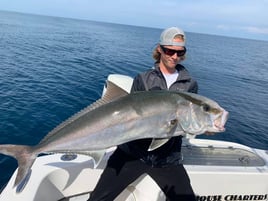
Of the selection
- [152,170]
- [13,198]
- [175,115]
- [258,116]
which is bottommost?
[258,116]

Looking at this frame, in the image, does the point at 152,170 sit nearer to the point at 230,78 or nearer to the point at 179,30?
the point at 179,30

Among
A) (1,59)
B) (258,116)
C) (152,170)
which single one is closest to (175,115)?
(152,170)

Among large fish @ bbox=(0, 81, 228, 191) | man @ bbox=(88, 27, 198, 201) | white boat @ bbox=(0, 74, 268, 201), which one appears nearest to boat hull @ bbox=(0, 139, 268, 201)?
white boat @ bbox=(0, 74, 268, 201)

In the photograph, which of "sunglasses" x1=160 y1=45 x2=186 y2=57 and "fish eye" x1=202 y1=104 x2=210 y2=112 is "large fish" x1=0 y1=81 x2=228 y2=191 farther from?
"sunglasses" x1=160 y1=45 x2=186 y2=57

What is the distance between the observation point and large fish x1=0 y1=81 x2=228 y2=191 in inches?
124

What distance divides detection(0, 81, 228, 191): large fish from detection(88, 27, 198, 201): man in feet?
2.88

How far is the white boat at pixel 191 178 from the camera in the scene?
461cm

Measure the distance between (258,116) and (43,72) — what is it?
1441 centimetres

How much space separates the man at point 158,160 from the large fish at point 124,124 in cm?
88

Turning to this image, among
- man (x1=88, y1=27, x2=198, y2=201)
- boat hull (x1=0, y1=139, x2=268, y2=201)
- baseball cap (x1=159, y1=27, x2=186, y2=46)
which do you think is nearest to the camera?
baseball cap (x1=159, y1=27, x2=186, y2=46)

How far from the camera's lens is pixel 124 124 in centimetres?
314

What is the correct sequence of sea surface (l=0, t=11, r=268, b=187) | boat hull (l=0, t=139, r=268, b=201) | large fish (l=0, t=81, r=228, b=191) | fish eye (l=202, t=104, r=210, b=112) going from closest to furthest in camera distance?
large fish (l=0, t=81, r=228, b=191) < fish eye (l=202, t=104, r=210, b=112) < boat hull (l=0, t=139, r=268, b=201) < sea surface (l=0, t=11, r=268, b=187)

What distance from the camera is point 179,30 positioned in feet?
13.1

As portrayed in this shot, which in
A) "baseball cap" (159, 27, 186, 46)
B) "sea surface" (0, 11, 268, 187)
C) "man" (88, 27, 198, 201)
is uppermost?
"baseball cap" (159, 27, 186, 46)
